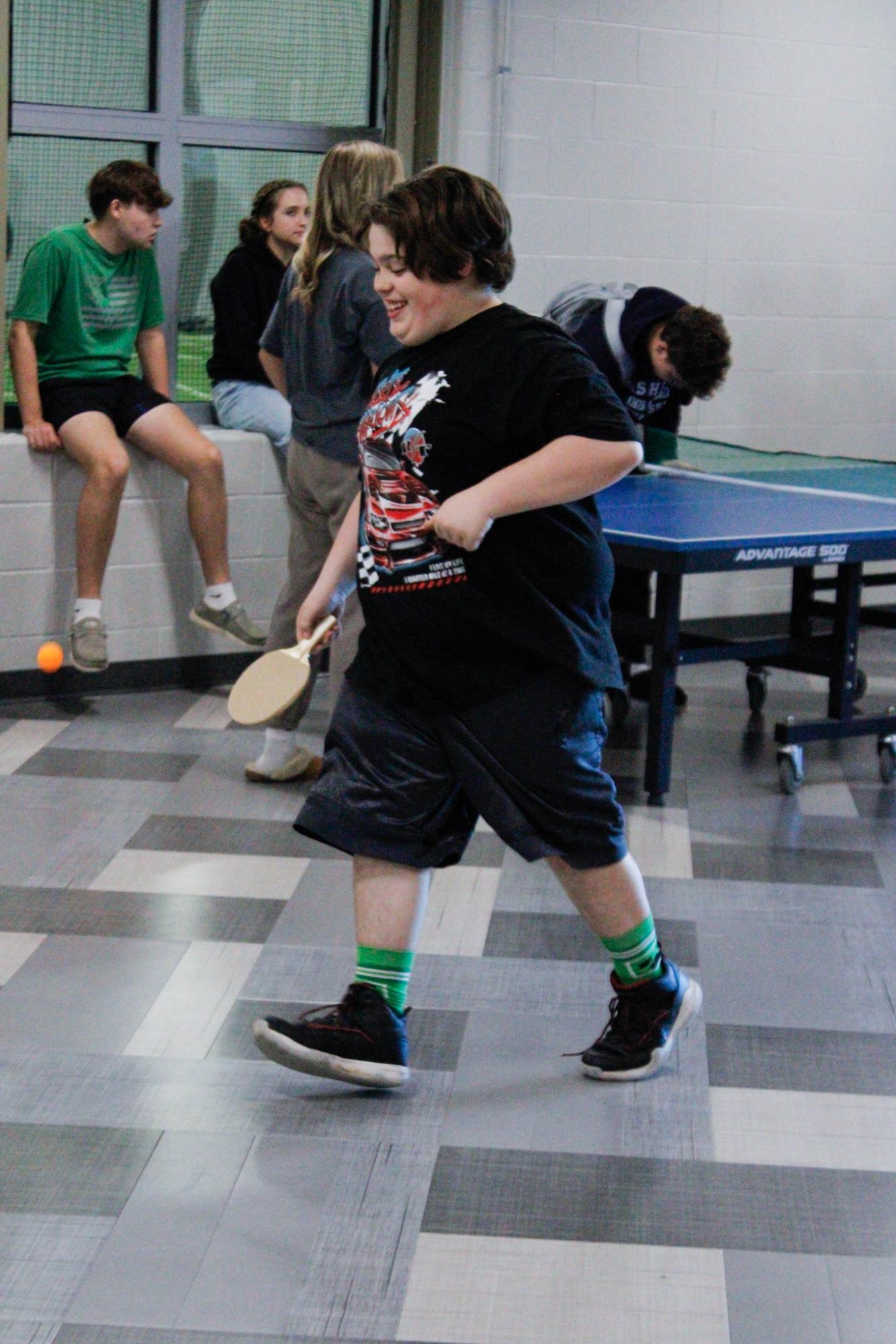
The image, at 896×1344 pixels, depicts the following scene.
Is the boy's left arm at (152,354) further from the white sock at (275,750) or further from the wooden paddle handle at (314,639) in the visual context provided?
the wooden paddle handle at (314,639)

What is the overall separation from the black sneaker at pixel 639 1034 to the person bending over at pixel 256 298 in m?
3.30

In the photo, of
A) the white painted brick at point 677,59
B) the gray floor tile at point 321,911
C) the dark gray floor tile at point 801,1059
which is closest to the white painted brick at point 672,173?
the white painted brick at point 677,59

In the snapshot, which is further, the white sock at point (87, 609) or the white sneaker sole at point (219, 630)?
the white sneaker sole at point (219, 630)

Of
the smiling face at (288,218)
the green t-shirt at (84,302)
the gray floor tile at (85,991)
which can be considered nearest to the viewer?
the gray floor tile at (85,991)

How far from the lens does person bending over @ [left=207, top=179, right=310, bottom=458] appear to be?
231 inches

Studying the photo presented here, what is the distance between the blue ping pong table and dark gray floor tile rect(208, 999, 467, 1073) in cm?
158

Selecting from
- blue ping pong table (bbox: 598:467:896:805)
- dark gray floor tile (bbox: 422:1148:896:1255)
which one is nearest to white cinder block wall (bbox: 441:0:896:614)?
blue ping pong table (bbox: 598:467:896:805)

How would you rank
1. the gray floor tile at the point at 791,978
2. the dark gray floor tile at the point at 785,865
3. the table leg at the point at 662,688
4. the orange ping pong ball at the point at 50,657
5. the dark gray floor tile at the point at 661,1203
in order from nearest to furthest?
1. the dark gray floor tile at the point at 661,1203
2. the gray floor tile at the point at 791,978
3. the dark gray floor tile at the point at 785,865
4. the table leg at the point at 662,688
5. the orange ping pong ball at the point at 50,657

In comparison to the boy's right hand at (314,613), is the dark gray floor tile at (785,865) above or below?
below

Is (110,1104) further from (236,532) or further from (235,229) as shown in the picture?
(235,229)

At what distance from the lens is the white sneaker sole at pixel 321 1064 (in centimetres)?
281

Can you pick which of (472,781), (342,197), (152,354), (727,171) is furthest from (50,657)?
(727,171)

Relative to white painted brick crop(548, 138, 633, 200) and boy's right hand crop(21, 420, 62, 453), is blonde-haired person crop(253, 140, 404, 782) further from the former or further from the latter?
white painted brick crop(548, 138, 633, 200)

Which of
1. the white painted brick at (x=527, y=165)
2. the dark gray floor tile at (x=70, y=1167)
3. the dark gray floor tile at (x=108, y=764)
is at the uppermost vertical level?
the white painted brick at (x=527, y=165)
